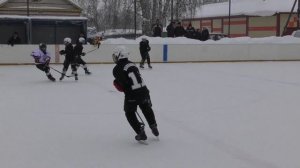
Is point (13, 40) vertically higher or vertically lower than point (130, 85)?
higher

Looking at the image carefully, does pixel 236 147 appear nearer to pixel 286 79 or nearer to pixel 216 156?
pixel 216 156

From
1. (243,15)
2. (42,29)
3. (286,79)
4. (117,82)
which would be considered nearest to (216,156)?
(117,82)

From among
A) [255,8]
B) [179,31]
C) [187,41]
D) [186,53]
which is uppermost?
[255,8]

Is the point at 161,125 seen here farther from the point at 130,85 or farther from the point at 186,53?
the point at 186,53

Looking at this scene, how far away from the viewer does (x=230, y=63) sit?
19969 mm

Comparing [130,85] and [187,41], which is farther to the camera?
[187,41]

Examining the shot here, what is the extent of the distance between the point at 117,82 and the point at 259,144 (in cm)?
175

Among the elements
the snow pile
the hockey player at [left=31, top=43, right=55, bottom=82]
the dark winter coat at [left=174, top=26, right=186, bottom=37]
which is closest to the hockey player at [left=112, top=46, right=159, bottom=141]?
the hockey player at [left=31, top=43, right=55, bottom=82]

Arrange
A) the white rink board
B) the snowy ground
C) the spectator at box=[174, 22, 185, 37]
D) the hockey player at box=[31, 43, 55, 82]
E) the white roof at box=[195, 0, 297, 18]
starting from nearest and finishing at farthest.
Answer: the snowy ground < the hockey player at box=[31, 43, 55, 82] < the white rink board < the spectator at box=[174, 22, 185, 37] < the white roof at box=[195, 0, 297, 18]

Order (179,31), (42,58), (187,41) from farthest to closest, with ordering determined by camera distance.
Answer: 1. (179,31)
2. (187,41)
3. (42,58)

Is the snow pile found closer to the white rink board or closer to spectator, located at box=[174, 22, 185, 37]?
the white rink board

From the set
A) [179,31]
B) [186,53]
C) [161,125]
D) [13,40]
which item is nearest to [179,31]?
[179,31]

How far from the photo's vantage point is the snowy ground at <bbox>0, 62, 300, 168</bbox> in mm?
5289

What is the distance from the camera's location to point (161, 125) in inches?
285
